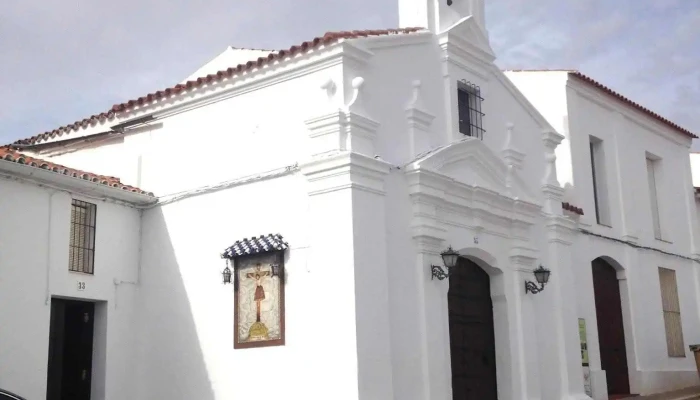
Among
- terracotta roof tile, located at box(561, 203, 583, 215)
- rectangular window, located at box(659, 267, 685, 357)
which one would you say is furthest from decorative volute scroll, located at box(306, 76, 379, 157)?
rectangular window, located at box(659, 267, 685, 357)

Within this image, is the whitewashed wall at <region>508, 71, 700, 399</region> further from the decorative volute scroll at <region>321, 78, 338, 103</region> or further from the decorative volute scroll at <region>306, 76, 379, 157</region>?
the decorative volute scroll at <region>321, 78, 338, 103</region>

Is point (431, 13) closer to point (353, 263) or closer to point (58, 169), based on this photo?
point (353, 263)

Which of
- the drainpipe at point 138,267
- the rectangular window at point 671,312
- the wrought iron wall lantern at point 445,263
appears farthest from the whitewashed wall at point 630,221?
the drainpipe at point 138,267

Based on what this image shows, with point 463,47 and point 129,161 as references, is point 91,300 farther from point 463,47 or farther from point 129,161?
point 463,47

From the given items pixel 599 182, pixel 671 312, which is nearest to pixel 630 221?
pixel 599 182

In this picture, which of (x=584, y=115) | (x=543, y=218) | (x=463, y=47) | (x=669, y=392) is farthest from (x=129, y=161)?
(x=669, y=392)

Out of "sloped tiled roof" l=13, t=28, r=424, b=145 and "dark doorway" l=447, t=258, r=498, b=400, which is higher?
"sloped tiled roof" l=13, t=28, r=424, b=145

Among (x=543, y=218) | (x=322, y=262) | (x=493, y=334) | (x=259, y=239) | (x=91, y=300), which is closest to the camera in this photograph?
(x=322, y=262)

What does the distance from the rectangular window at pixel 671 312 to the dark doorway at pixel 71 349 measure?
1282 cm

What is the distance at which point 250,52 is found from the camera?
713 inches

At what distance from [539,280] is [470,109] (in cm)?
314

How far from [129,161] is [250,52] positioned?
4992mm

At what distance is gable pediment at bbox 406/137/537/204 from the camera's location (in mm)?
12438

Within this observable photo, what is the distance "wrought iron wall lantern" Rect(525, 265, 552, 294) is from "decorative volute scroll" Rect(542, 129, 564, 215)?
1.56 meters
